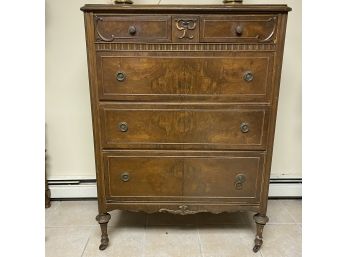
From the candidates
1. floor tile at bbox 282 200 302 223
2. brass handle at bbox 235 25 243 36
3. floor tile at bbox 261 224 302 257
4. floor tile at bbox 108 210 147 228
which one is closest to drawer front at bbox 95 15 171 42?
brass handle at bbox 235 25 243 36

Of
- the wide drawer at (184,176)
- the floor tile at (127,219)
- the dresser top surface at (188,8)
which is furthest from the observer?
the floor tile at (127,219)

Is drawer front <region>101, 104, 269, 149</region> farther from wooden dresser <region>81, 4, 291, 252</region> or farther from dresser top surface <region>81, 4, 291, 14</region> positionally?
dresser top surface <region>81, 4, 291, 14</region>

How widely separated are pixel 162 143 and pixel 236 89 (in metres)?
0.50

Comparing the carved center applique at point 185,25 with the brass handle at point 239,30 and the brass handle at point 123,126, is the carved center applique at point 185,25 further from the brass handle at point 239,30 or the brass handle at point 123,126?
the brass handle at point 123,126

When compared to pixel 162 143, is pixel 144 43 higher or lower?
higher

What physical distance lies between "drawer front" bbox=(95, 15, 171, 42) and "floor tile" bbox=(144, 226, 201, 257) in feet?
4.06

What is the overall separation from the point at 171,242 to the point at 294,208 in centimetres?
103

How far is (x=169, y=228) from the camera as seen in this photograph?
1999 millimetres

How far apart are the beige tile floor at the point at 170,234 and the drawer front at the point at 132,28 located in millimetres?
1240

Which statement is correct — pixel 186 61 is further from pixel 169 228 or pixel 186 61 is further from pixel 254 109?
pixel 169 228

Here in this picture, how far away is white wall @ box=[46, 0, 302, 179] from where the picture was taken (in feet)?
6.86

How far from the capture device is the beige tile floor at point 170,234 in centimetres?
178

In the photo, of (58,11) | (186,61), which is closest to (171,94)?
(186,61)

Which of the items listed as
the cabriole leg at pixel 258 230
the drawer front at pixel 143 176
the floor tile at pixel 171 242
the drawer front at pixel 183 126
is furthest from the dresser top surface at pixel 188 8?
the floor tile at pixel 171 242
